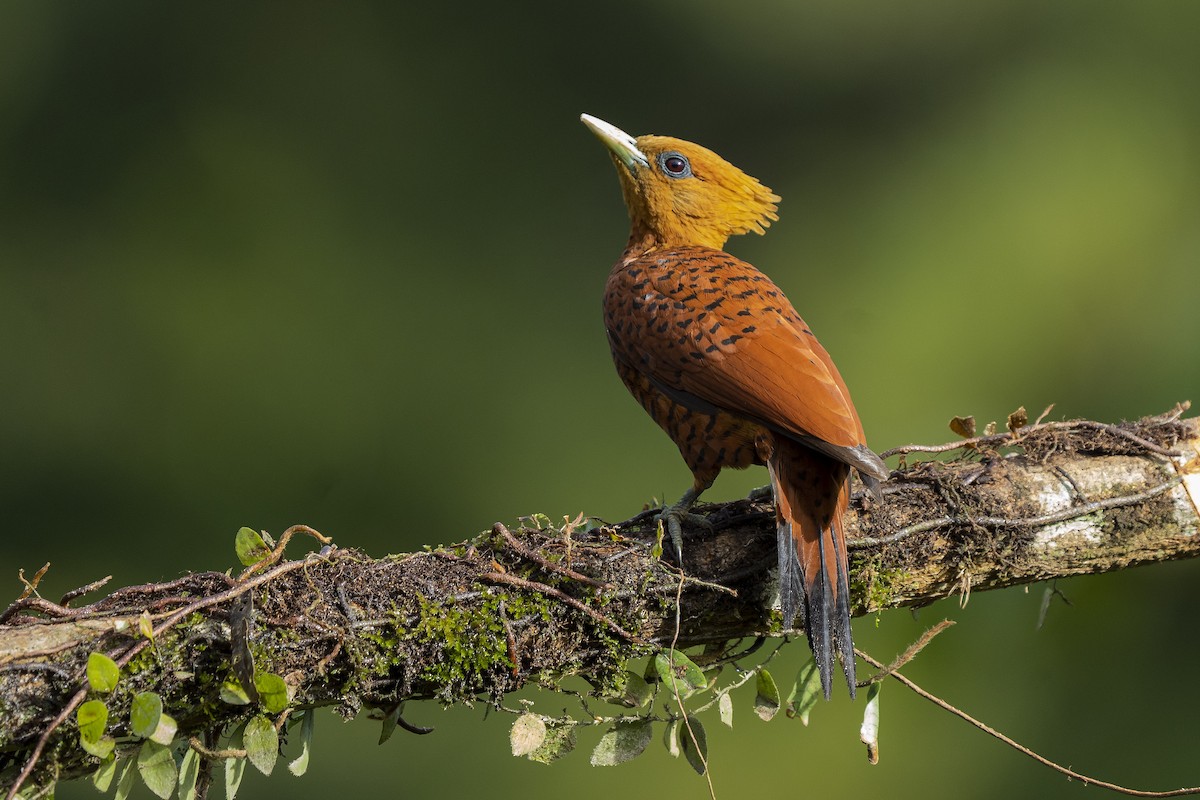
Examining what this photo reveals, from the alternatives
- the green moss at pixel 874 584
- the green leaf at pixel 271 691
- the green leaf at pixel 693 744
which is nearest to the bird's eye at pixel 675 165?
the green moss at pixel 874 584

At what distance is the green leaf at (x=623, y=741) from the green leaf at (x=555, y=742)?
0.18 feet

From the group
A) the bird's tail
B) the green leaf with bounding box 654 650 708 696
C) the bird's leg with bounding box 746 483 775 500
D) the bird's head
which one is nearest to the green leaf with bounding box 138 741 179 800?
the green leaf with bounding box 654 650 708 696

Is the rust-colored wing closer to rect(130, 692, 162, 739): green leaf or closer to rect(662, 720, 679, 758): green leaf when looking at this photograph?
rect(662, 720, 679, 758): green leaf

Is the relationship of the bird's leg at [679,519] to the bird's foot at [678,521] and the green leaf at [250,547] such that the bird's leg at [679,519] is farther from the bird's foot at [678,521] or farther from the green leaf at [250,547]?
the green leaf at [250,547]

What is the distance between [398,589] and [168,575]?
4.01 metres

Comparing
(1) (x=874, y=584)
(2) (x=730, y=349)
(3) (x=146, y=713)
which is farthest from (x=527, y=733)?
(2) (x=730, y=349)

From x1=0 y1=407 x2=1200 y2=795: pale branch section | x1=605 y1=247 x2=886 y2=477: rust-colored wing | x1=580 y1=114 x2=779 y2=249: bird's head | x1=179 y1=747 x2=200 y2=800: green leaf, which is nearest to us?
x1=0 y1=407 x2=1200 y2=795: pale branch section

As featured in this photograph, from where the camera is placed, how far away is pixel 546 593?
2.17 metres

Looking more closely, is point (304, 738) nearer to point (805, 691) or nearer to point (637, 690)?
point (637, 690)

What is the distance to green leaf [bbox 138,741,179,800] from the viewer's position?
1.97 m

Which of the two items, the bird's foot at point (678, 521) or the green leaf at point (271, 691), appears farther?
the bird's foot at point (678, 521)

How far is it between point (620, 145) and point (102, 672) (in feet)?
6.57

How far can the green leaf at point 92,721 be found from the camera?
1857 millimetres

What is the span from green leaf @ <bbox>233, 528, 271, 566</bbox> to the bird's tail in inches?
35.1
